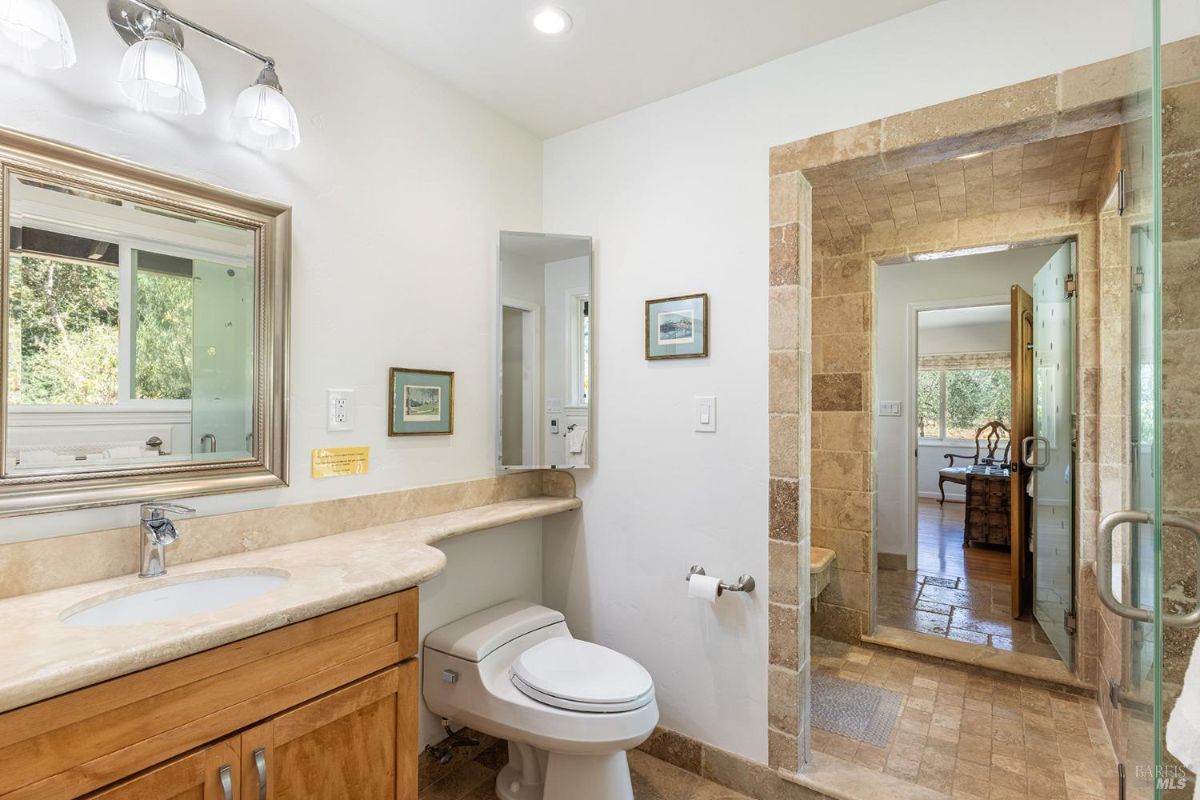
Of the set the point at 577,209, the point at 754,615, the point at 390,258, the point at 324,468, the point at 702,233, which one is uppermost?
the point at 577,209

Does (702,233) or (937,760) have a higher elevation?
(702,233)

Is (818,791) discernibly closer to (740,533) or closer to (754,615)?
(754,615)

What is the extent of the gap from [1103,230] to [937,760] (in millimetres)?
2304

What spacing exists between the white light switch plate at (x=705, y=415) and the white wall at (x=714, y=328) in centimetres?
3

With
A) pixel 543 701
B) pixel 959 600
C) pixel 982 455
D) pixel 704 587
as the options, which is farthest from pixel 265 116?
pixel 982 455

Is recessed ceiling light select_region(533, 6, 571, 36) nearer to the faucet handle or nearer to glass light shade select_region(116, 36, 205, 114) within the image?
glass light shade select_region(116, 36, 205, 114)

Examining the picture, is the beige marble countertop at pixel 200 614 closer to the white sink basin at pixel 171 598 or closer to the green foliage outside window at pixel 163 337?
the white sink basin at pixel 171 598

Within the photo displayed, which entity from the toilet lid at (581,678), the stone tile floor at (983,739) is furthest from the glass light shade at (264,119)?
the stone tile floor at (983,739)

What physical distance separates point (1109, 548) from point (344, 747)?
161 centimetres

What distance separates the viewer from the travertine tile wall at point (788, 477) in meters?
1.85

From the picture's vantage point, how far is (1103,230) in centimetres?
243

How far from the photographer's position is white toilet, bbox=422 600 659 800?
1572 mm

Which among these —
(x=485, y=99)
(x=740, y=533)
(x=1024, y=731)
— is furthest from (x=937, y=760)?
(x=485, y=99)

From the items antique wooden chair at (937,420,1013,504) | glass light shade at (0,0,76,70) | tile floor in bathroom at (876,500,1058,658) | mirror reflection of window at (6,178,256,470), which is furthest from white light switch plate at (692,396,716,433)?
antique wooden chair at (937,420,1013,504)
